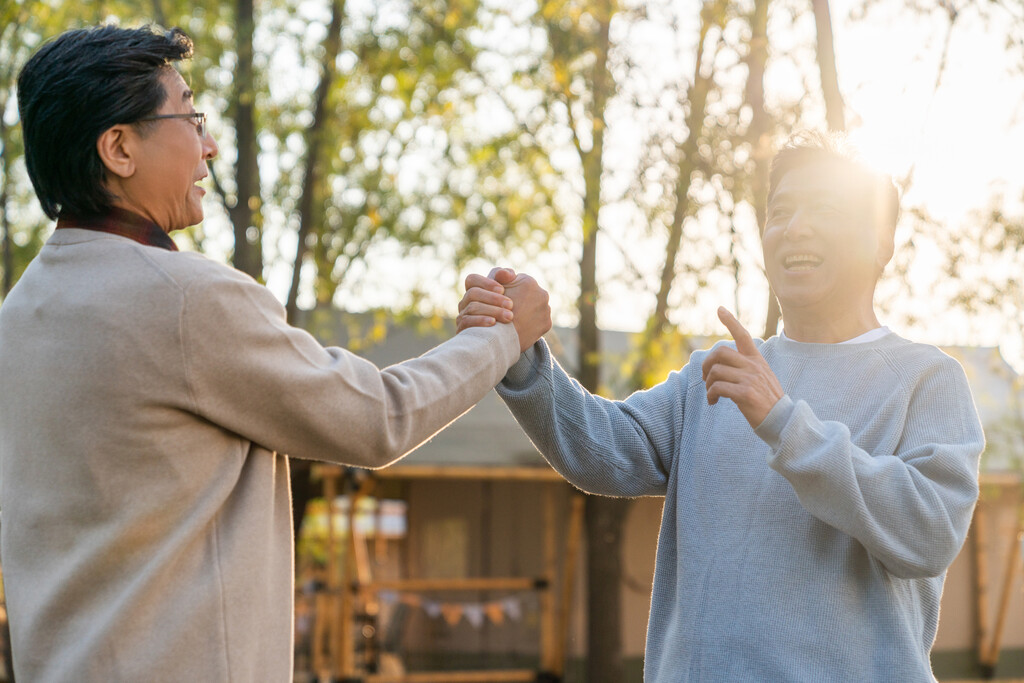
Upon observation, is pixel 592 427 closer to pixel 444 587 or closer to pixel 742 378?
pixel 742 378

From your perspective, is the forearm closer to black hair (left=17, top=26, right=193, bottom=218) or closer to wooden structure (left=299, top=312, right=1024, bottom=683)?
black hair (left=17, top=26, right=193, bottom=218)

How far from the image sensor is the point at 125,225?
175 centimetres

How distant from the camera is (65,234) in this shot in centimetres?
175

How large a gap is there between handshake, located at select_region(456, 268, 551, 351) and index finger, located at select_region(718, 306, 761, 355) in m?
0.45

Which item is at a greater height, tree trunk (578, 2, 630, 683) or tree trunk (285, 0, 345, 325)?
tree trunk (285, 0, 345, 325)

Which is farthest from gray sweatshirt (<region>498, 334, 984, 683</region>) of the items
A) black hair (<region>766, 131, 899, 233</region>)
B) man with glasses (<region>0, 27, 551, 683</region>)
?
man with glasses (<region>0, 27, 551, 683</region>)

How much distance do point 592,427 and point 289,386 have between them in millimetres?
806

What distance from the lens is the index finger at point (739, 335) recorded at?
74.0 inches

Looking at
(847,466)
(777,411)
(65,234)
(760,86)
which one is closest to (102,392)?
(65,234)

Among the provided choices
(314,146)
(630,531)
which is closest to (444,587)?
(314,146)

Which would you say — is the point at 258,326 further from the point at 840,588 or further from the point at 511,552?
the point at 511,552

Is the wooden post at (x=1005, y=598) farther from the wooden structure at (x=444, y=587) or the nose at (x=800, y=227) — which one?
the nose at (x=800, y=227)

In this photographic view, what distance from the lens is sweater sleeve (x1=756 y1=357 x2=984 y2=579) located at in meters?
1.78

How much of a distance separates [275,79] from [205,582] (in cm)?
785
